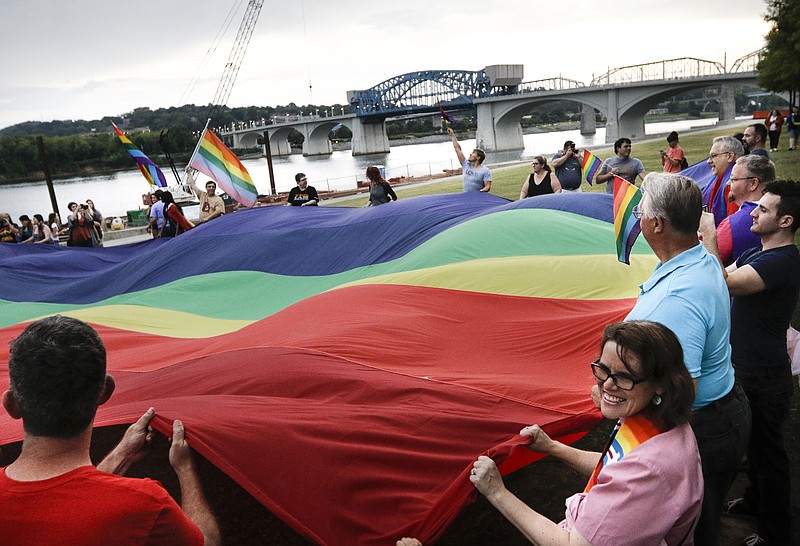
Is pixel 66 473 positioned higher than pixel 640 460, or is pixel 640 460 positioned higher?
pixel 66 473

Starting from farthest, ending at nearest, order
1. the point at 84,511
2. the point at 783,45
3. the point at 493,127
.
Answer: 1. the point at 493,127
2. the point at 783,45
3. the point at 84,511

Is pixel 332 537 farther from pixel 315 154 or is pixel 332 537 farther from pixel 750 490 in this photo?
pixel 315 154

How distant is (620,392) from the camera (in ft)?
5.95

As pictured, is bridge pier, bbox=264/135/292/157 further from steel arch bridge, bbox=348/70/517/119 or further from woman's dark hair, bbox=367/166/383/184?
woman's dark hair, bbox=367/166/383/184

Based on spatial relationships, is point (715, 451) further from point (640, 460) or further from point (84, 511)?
point (84, 511)

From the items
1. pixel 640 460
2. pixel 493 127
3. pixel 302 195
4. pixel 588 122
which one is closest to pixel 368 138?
pixel 493 127

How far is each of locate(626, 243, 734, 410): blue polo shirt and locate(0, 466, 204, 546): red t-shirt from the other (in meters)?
1.56

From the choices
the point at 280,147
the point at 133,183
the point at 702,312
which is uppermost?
the point at 280,147

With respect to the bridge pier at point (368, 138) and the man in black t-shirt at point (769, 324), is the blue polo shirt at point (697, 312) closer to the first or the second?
the man in black t-shirt at point (769, 324)

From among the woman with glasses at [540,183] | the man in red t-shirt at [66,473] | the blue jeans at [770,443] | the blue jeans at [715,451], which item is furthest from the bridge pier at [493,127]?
the man in red t-shirt at [66,473]

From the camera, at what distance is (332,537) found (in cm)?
214

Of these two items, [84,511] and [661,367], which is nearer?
[84,511]

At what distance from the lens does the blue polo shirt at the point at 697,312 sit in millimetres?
2078

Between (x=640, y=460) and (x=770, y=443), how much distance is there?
4.94ft
